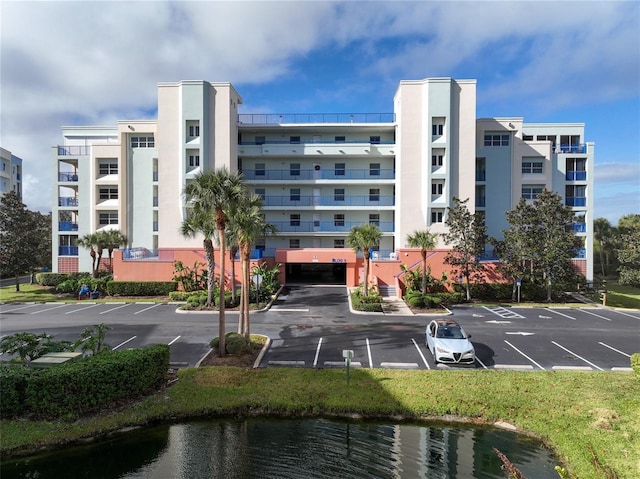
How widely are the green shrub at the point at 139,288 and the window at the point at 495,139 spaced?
32.7m

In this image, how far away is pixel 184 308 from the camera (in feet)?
85.6

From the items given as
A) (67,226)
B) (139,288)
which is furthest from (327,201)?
(67,226)

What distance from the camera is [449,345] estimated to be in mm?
15203

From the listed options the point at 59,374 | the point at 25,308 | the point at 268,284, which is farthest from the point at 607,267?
the point at 25,308

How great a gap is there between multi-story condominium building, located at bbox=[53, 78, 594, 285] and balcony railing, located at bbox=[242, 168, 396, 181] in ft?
0.36

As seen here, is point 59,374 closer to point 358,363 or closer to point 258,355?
point 258,355

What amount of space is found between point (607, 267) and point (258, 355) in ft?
176

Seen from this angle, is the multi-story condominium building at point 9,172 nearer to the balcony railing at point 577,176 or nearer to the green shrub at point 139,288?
the green shrub at point 139,288

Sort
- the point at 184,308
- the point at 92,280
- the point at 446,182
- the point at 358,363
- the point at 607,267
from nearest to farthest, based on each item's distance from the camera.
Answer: the point at 358,363 < the point at 184,308 < the point at 92,280 < the point at 446,182 < the point at 607,267

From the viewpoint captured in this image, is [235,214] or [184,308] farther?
[184,308]

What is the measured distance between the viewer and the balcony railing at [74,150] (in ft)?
132

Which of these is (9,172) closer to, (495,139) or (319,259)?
(319,259)

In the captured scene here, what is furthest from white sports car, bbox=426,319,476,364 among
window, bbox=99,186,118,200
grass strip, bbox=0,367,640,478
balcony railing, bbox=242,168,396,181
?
window, bbox=99,186,118,200

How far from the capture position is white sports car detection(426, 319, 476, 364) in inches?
585
